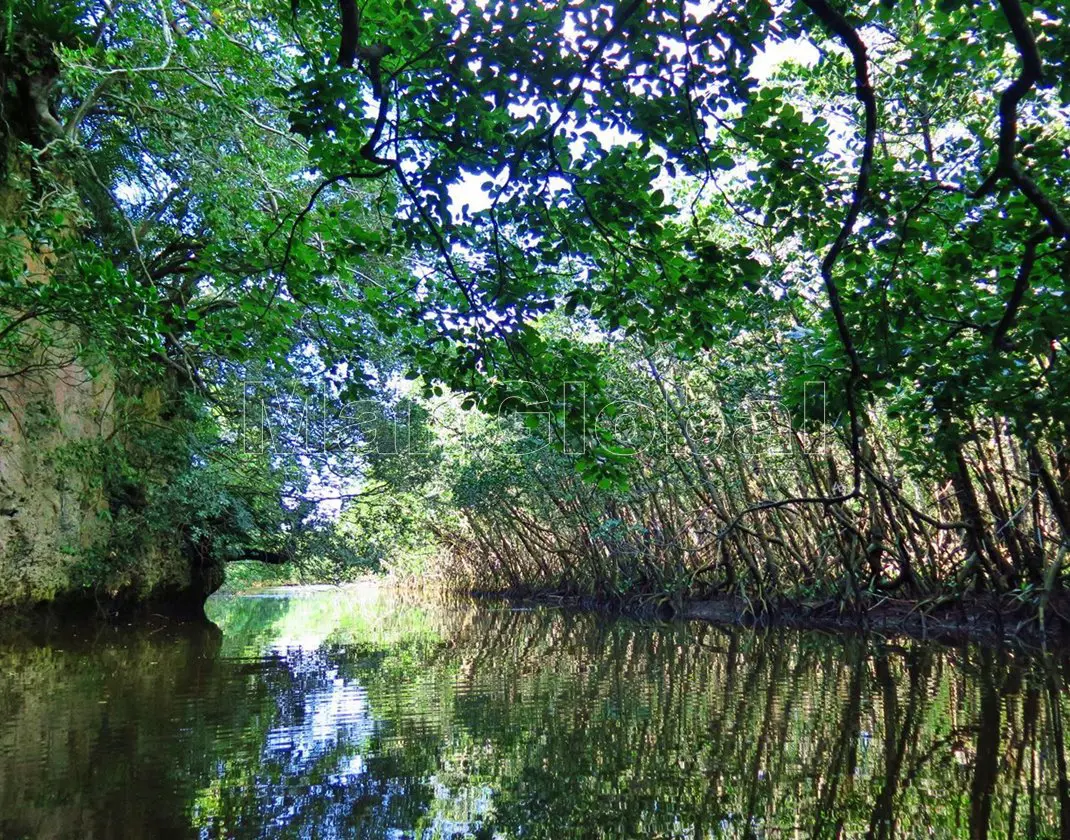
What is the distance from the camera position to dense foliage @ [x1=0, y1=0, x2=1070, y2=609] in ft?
9.63

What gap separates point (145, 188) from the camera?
1057 cm

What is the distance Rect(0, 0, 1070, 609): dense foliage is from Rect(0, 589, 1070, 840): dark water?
55.7 inches

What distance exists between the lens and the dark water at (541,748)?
309 centimetres

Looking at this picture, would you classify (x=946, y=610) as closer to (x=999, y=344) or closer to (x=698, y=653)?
(x=698, y=653)

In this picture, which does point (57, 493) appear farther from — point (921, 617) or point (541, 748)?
point (921, 617)

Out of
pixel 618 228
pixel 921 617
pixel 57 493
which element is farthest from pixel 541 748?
pixel 57 493

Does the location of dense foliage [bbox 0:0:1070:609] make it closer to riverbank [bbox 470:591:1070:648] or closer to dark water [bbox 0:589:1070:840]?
riverbank [bbox 470:591:1070:648]

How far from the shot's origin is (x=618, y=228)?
11.6 feet

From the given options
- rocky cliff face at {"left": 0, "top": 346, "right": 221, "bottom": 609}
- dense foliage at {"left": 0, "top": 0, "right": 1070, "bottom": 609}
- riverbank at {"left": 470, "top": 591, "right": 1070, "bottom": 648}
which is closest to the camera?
dense foliage at {"left": 0, "top": 0, "right": 1070, "bottom": 609}

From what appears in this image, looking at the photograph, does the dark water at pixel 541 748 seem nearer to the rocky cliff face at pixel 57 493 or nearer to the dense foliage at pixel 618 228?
the dense foliage at pixel 618 228

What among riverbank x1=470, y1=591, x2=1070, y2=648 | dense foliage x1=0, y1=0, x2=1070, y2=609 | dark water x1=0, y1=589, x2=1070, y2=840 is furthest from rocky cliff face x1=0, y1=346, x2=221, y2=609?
riverbank x1=470, y1=591, x2=1070, y2=648

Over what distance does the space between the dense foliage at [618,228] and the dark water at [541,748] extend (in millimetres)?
1414

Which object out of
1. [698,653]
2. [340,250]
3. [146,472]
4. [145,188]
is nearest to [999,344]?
[340,250]

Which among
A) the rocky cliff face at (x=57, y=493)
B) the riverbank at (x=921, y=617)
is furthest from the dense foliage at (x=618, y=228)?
the rocky cliff face at (x=57, y=493)
